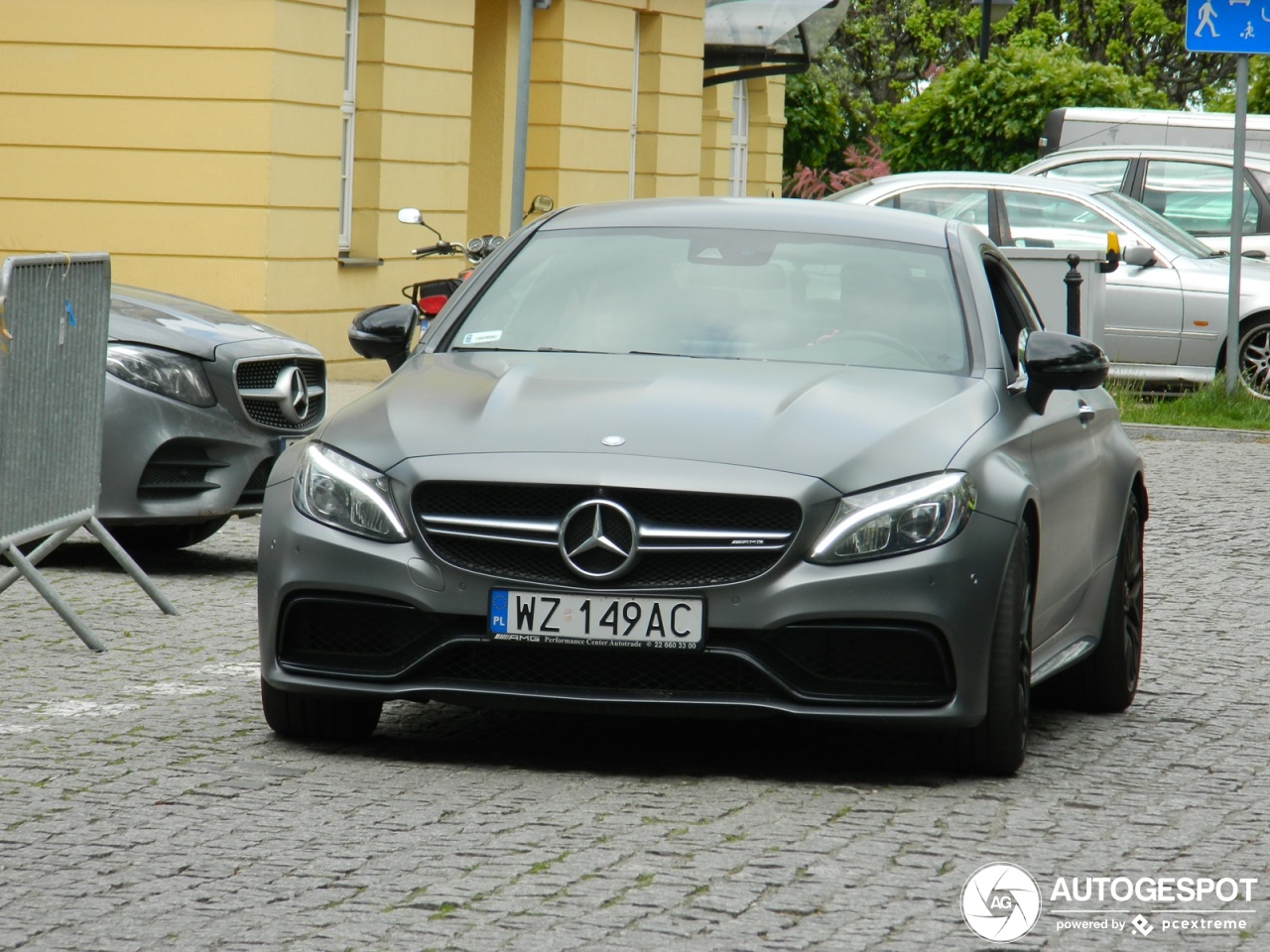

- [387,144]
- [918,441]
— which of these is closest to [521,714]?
[918,441]

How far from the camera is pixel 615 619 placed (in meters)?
5.56

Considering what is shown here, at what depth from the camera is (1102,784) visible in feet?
Result: 19.7

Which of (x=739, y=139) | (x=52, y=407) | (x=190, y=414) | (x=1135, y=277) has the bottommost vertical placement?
(x=190, y=414)

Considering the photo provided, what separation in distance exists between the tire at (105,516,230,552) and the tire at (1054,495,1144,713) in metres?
4.42

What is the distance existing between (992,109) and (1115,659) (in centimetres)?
3208

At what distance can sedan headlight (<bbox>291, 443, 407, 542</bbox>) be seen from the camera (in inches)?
226

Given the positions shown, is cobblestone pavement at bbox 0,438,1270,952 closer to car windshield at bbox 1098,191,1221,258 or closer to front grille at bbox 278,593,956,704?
front grille at bbox 278,593,956,704

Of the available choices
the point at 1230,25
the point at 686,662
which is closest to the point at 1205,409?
the point at 1230,25

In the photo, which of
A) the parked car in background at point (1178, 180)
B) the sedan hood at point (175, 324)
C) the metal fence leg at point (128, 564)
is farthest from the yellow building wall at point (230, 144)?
the metal fence leg at point (128, 564)

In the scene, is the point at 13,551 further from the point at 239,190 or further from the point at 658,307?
the point at 239,190

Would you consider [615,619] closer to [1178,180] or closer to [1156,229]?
[1156,229]

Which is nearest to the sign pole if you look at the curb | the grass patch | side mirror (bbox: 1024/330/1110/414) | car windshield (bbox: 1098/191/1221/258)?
the grass patch
